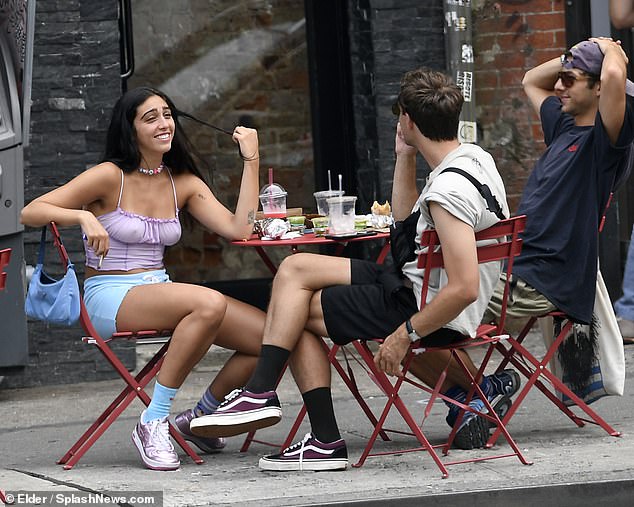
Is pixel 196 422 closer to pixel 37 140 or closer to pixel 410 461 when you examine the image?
pixel 410 461

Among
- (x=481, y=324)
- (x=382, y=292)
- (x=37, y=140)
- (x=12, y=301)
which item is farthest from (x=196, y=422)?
(x=37, y=140)

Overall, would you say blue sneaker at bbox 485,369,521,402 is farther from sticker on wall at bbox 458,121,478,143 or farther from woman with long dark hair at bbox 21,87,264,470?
sticker on wall at bbox 458,121,478,143

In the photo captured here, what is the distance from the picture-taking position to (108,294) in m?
5.26

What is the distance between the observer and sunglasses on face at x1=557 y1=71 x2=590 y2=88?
17.6 feet

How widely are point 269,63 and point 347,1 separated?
32.0 inches

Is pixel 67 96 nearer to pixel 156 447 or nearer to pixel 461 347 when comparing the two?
pixel 156 447

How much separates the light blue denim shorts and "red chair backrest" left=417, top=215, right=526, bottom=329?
114 cm

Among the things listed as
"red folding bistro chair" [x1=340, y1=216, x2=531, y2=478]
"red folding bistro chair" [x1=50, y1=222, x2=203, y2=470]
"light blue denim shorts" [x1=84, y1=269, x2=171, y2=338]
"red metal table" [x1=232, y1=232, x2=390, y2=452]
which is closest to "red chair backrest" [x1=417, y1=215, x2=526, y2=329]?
"red folding bistro chair" [x1=340, y1=216, x2=531, y2=478]

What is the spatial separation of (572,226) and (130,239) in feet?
5.50

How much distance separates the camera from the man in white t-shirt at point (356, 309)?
15.9 feet

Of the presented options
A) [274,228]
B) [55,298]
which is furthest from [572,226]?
[55,298]

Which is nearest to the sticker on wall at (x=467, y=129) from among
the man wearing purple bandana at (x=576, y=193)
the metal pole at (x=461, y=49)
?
the metal pole at (x=461, y=49)

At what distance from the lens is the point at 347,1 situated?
25.4 feet

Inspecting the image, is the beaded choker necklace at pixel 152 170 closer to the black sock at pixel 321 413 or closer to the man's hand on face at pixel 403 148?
the man's hand on face at pixel 403 148
